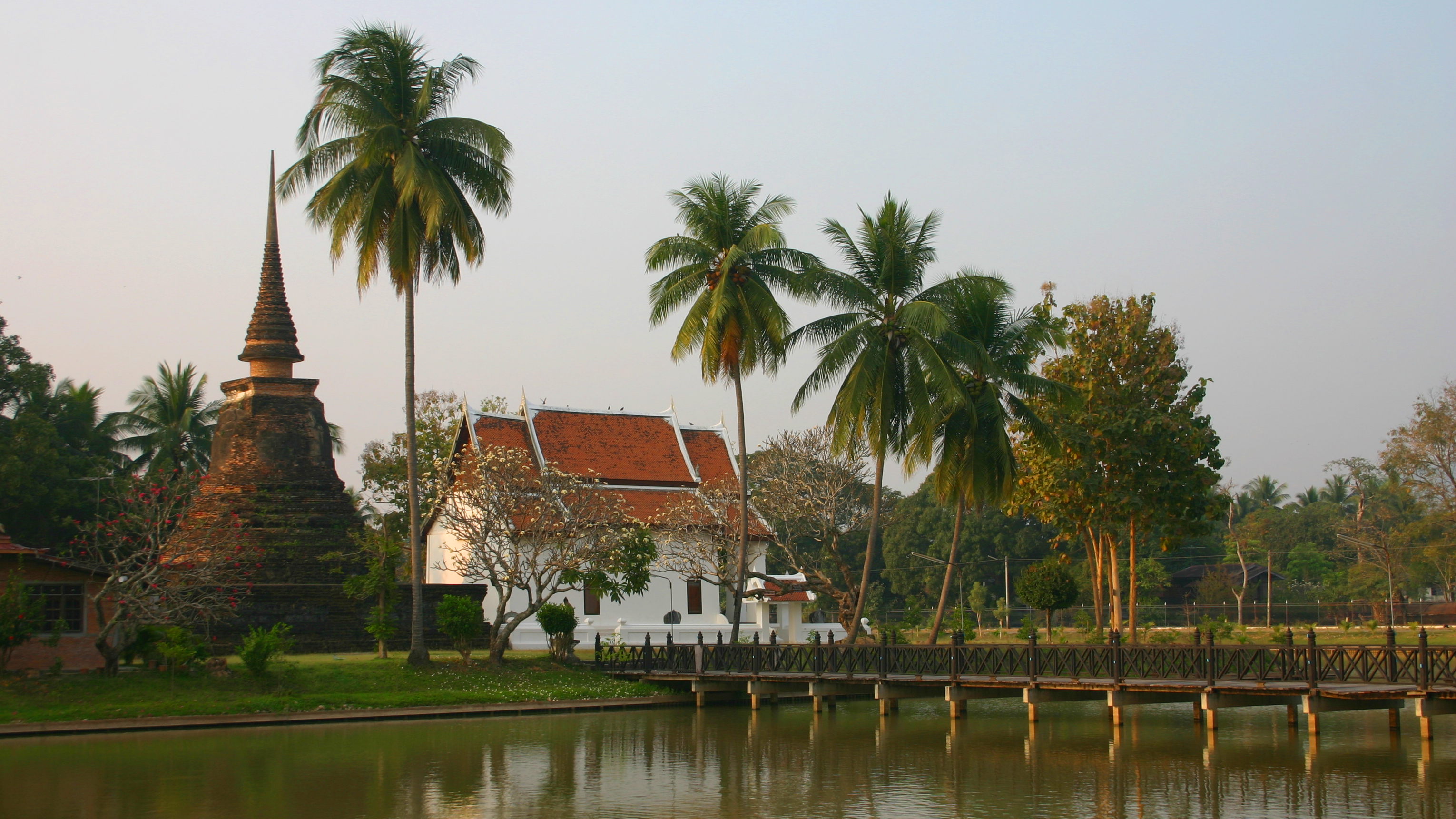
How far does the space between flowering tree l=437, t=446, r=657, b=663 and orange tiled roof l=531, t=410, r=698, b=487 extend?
8138 millimetres

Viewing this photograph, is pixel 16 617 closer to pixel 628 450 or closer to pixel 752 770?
pixel 752 770

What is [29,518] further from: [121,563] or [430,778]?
[430,778]

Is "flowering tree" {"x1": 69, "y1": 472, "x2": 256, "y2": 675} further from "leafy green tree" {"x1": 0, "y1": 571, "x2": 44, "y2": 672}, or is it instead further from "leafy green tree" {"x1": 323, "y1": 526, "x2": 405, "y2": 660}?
"leafy green tree" {"x1": 323, "y1": 526, "x2": 405, "y2": 660}

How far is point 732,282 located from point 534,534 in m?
7.82

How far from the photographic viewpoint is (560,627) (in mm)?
31750

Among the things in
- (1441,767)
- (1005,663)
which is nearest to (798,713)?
(1005,663)

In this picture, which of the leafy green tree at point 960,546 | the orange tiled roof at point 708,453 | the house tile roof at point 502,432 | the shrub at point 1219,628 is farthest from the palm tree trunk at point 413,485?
the leafy green tree at point 960,546

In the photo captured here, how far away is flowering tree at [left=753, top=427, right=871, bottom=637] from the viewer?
3616cm

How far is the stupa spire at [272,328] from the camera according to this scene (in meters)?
36.0

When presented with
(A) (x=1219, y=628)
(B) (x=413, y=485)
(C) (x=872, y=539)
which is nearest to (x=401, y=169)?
(B) (x=413, y=485)

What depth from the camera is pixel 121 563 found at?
25.5 metres

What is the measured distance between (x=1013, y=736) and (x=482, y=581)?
20.5 m

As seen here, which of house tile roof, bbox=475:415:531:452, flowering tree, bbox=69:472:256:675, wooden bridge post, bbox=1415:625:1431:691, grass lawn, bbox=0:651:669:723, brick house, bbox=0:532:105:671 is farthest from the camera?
house tile roof, bbox=475:415:531:452

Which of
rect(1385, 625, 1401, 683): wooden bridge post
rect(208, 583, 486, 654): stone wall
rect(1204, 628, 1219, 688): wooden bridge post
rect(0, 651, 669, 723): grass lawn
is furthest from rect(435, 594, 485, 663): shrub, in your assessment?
rect(1385, 625, 1401, 683): wooden bridge post
